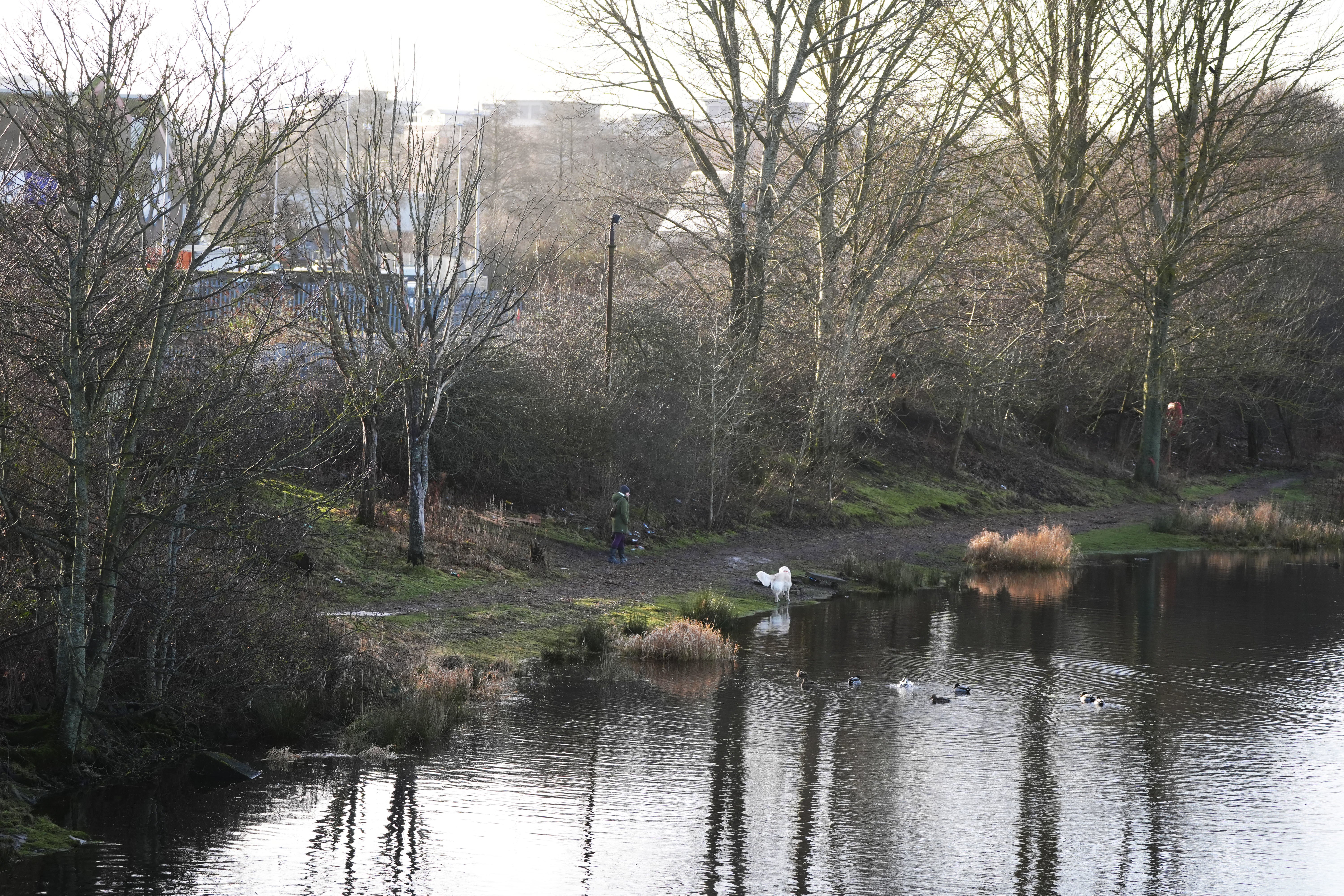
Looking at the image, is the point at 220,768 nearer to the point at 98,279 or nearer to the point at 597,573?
the point at 98,279

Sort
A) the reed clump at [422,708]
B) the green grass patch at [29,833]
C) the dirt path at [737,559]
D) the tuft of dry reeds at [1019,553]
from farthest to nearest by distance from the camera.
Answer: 1. the tuft of dry reeds at [1019,553]
2. the dirt path at [737,559]
3. the reed clump at [422,708]
4. the green grass patch at [29,833]

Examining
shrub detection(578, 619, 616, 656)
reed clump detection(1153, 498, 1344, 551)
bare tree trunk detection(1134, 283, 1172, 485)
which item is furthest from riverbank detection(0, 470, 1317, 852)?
bare tree trunk detection(1134, 283, 1172, 485)

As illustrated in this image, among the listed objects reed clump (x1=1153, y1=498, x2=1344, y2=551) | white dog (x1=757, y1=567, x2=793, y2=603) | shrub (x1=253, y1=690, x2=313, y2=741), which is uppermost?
reed clump (x1=1153, y1=498, x2=1344, y2=551)

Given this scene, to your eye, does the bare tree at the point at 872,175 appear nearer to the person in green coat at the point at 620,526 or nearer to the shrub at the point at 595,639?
the person in green coat at the point at 620,526

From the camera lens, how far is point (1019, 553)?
85.1 feet

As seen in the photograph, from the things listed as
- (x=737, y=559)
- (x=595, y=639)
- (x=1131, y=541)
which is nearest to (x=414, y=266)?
(x=595, y=639)

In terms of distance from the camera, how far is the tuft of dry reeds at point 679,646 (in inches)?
635

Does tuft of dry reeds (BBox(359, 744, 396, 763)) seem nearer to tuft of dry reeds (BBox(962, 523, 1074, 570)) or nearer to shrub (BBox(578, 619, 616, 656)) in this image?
shrub (BBox(578, 619, 616, 656))

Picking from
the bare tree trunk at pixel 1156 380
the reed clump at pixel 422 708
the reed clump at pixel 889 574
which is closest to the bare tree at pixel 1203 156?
the bare tree trunk at pixel 1156 380

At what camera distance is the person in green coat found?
21.8 meters

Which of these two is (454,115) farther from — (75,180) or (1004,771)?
(1004,771)

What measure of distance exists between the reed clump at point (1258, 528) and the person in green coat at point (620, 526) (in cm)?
1561

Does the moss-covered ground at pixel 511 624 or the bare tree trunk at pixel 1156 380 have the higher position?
the bare tree trunk at pixel 1156 380

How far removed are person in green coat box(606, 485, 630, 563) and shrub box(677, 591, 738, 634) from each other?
11.0 feet
